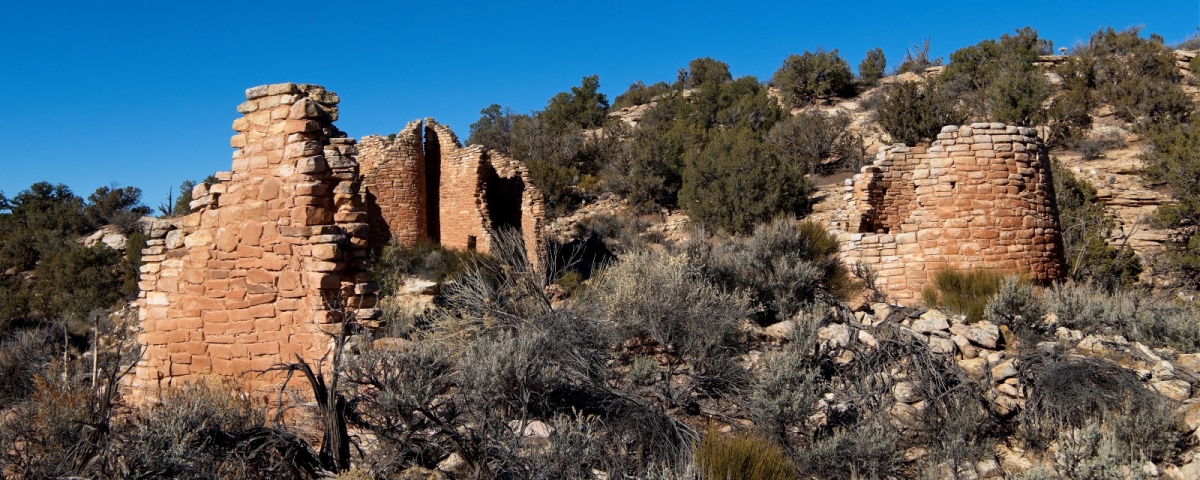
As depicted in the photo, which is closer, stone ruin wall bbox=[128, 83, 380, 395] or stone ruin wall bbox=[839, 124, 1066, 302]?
stone ruin wall bbox=[128, 83, 380, 395]

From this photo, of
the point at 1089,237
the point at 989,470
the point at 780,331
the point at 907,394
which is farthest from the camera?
the point at 1089,237

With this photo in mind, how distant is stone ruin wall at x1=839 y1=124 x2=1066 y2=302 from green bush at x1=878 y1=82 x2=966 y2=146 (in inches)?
549

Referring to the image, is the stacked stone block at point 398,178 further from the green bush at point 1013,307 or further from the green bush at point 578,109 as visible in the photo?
the green bush at point 578,109

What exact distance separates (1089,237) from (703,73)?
27.7 meters

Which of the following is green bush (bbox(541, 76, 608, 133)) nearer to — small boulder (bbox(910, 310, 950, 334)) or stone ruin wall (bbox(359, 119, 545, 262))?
stone ruin wall (bbox(359, 119, 545, 262))

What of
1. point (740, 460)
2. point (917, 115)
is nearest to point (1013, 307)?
point (740, 460)

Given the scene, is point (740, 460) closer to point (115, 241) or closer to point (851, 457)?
point (851, 457)

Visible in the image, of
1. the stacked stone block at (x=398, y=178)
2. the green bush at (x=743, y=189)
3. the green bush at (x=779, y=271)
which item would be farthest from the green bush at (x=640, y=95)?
the green bush at (x=779, y=271)

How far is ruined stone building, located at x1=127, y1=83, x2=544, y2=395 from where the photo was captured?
5.31 m

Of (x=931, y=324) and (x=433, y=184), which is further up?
(x=433, y=184)

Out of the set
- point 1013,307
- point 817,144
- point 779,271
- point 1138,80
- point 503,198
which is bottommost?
point 1013,307

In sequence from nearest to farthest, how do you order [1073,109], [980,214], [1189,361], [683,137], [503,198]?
1. [1189,361]
2. [980,214]
3. [503,198]
4. [1073,109]
5. [683,137]

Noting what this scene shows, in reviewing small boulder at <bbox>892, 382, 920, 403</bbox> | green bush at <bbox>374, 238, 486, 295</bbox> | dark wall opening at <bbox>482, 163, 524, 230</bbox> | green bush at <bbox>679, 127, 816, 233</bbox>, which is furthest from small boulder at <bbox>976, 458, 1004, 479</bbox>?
green bush at <bbox>679, 127, 816, 233</bbox>

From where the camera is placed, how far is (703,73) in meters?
40.3
